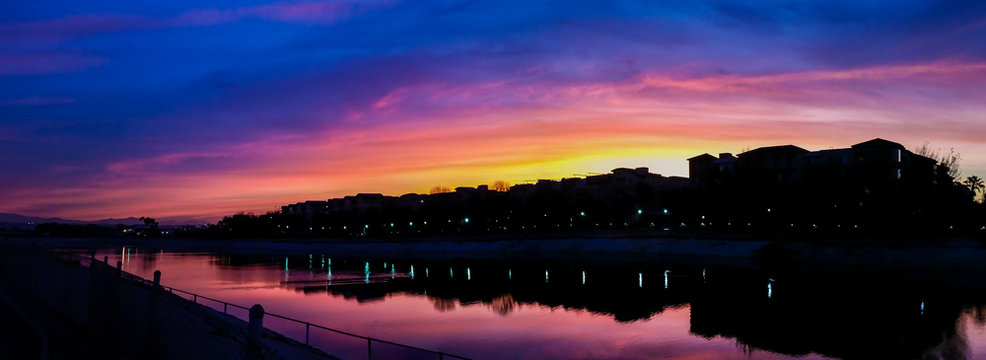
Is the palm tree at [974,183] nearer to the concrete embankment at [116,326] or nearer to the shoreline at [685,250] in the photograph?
the shoreline at [685,250]

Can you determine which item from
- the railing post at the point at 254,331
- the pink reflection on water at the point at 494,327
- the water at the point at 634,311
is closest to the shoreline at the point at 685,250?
the water at the point at 634,311

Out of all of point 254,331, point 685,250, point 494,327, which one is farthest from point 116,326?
point 685,250

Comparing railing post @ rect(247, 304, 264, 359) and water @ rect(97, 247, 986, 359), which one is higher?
railing post @ rect(247, 304, 264, 359)

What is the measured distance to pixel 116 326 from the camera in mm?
17203

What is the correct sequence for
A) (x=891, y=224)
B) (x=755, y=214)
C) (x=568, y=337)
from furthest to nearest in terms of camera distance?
1. (x=755, y=214)
2. (x=891, y=224)
3. (x=568, y=337)

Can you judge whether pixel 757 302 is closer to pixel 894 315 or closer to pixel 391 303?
pixel 894 315

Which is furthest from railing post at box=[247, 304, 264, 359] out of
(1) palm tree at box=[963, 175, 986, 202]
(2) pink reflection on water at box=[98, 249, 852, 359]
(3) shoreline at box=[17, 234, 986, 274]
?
(1) palm tree at box=[963, 175, 986, 202]

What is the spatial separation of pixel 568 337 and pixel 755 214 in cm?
6945

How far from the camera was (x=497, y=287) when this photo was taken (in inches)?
Answer: 2089

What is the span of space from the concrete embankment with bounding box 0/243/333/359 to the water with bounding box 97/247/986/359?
27.6ft

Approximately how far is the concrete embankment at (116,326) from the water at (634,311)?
8.42 m

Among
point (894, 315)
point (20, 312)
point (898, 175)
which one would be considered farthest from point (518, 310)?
point (898, 175)

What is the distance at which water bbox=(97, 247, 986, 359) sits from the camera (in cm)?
2783

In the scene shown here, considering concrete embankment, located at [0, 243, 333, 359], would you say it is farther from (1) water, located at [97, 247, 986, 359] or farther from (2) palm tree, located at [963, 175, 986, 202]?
(2) palm tree, located at [963, 175, 986, 202]
